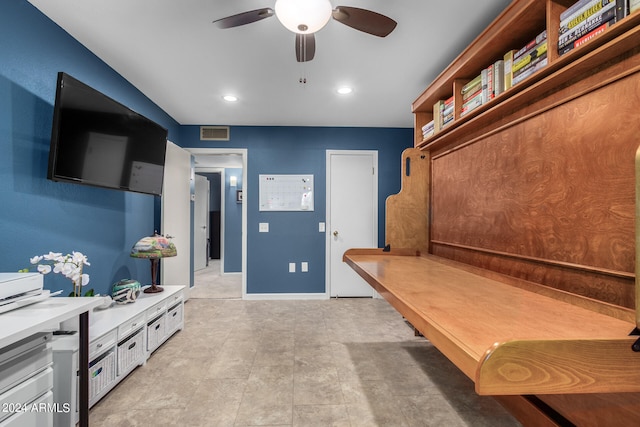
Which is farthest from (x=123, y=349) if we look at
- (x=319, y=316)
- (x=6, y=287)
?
(x=319, y=316)

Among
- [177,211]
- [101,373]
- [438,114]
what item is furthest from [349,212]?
[101,373]

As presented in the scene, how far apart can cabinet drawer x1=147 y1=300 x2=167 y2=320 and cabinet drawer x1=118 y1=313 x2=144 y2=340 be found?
106mm

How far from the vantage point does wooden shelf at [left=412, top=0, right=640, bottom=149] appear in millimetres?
941

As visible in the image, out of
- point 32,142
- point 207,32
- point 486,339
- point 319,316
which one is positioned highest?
point 207,32

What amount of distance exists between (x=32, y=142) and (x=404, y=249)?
267cm

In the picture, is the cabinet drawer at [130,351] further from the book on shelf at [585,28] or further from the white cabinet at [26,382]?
the book on shelf at [585,28]

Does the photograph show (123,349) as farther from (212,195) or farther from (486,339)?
(212,195)

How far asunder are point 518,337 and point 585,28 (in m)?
1.17

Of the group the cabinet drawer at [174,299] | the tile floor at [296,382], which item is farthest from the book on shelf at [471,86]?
the cabinet drawer at [174,299]

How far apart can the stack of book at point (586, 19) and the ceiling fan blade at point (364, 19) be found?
2.50 ft

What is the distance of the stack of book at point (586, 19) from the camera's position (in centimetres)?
97

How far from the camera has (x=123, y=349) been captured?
6.50 feet

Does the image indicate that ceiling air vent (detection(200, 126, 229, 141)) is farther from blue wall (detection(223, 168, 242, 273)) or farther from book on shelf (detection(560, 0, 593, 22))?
book on shelf (detection(560, 0, 593, 22))

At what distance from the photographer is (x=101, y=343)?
176 cm
